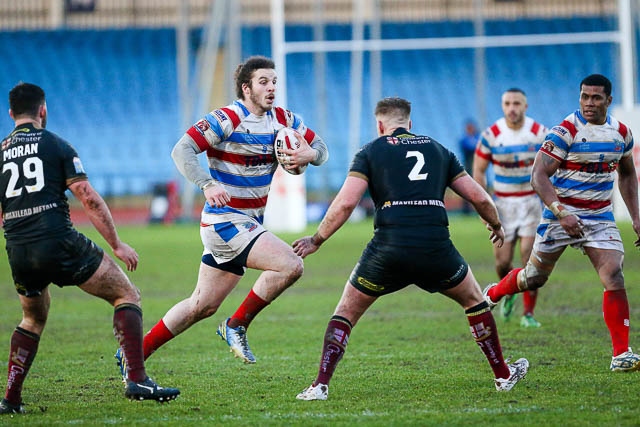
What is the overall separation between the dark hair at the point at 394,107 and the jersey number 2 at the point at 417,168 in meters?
0.32

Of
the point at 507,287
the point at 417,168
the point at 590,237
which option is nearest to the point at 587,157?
the point at 590,237

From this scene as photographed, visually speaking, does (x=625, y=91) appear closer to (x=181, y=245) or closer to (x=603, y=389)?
(x=181, y=245)

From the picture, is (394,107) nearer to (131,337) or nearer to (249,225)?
(249,225)

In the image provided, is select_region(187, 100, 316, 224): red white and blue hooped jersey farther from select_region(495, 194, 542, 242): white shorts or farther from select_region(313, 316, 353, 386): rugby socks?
select_region(495, 194, 542, 242): white shorts

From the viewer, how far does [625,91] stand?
2228 cm

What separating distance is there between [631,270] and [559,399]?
9887mm

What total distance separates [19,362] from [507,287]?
4.40 m

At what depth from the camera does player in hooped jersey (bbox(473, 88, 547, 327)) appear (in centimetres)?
1124

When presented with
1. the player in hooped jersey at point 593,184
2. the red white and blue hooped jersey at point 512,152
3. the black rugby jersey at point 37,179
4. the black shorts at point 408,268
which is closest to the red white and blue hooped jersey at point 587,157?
the player in hooped jersey at point 593,184

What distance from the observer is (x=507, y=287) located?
29.8 feet

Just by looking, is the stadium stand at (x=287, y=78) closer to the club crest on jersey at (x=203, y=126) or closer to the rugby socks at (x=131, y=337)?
the club crest on jersey at (x=203, y=126)

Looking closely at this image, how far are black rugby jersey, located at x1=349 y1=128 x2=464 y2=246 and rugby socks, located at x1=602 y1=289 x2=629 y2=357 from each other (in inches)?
77.0

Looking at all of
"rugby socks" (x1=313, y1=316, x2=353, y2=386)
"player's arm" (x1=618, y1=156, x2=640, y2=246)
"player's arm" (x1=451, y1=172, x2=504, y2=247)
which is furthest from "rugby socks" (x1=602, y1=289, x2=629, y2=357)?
"rugby socks" (x1=313, y1=316, x2=353, y2=386)

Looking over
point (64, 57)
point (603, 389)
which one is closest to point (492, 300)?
point (603, 389)
